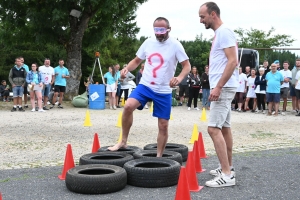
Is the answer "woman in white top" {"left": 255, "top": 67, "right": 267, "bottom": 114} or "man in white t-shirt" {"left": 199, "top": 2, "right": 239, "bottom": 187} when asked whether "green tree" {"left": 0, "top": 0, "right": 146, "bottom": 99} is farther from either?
"man in white t-shirt" {"left": 199, "top": 2, "right": 239, "bottom": 187}

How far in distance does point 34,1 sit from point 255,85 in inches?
440

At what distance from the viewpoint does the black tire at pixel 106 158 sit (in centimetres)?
547

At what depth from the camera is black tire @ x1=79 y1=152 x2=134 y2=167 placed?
547cm

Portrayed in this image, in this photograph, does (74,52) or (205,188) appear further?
(74,52)

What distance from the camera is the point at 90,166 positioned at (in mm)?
5133

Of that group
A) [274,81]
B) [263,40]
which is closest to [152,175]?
[274,81]

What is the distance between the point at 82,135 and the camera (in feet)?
31.1

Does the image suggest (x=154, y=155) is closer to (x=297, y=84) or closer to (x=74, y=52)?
(x=297, y=84)

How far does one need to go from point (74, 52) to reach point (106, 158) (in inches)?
589

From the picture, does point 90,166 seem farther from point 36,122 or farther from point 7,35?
point 7,35

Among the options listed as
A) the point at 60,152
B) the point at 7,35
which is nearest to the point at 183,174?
the point at 60,152

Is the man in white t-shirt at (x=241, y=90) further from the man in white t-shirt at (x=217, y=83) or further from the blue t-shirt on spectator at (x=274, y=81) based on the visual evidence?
the man in white t-shirt at (x=217, y=83)

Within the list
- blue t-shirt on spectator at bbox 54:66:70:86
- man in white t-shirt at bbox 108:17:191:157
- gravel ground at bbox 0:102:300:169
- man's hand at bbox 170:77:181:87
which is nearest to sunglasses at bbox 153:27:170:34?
man in white t-shirt at bbox 108:17:191:157

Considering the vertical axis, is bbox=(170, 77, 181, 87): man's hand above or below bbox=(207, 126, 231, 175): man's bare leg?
above
